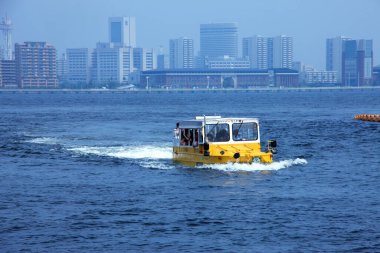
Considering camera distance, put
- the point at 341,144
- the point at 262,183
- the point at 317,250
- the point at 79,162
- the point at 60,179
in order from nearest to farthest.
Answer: the point at 317,250 < the point at 262,183 < the point at 60,179 < the point at 79,162 < the point at 341,144

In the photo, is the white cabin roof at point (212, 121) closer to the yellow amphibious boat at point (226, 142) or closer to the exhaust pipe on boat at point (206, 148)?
the yellow amphibious boat at point (226, 142)

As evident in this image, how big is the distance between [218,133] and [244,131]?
131 cm

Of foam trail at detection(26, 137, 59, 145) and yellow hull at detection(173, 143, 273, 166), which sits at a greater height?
yellow hull at detection(173, 143, 273, 166)

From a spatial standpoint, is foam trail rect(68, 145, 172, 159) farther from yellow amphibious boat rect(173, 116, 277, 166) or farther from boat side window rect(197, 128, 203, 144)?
boat side window rect(197, 128, 203, 144)

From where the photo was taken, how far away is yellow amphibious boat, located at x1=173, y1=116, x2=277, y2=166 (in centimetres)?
4322

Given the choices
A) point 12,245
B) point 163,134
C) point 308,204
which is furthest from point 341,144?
point 12,245

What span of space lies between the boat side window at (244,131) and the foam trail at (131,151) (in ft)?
27.0

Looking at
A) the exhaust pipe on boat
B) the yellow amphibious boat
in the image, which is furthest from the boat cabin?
the exhaust pipe on boat

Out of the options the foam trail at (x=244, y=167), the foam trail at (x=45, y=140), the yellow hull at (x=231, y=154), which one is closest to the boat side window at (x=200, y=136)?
the yellow hull at (x=231, y=154)

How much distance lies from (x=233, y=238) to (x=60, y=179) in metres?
16.1

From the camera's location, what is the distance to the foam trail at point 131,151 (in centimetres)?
5309

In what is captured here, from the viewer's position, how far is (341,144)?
62.2m

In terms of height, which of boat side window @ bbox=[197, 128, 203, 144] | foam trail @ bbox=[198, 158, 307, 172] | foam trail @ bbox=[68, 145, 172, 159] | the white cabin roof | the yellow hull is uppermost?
the white cabin roof

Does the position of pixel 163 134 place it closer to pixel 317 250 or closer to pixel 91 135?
pixel 91 135
